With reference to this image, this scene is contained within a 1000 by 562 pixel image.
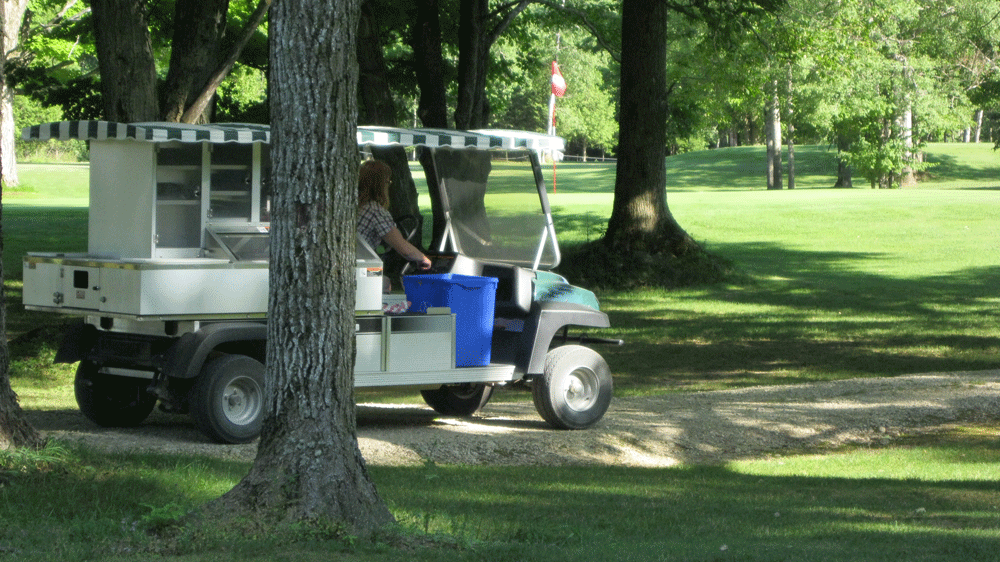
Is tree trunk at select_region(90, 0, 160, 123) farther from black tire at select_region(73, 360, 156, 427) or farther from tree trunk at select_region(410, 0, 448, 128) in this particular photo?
tree trunk at select_region(410, 0, 448, 128)

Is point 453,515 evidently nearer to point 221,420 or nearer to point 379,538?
point 379,538

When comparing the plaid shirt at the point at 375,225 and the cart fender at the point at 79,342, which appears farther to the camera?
the plaid shirt at the point at 375,225

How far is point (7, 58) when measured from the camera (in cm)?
2242

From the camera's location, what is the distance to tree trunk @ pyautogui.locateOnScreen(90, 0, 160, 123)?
12.6 meters

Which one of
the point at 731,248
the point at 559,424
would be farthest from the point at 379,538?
the point at 731,248

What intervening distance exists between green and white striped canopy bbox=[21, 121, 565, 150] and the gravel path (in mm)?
2010

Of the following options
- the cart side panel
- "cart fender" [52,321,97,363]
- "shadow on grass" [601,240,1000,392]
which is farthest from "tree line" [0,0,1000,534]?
"shadow on grass" [601,240,1000,392]

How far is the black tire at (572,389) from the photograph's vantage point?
9.22 metres

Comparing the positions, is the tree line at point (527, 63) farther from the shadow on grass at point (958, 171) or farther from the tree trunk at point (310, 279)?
the tree trunk at point (310, 279)

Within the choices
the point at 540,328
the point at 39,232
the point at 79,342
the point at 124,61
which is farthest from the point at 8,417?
the point at 39,232

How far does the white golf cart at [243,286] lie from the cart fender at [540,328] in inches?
0.4

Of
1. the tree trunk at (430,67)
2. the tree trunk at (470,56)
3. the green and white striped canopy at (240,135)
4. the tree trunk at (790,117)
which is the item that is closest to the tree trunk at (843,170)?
the tree trunk at (790,117)

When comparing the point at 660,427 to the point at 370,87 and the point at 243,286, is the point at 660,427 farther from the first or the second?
the point at 370,87

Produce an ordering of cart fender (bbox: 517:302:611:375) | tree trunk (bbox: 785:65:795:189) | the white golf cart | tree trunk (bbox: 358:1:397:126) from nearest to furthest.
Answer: the white golf cart → cart fender (bbox: 517:302:611:375) → tree trunk (bbox: 358:1:397:126) → tree trunk (bbox: 785:65:795:189)
